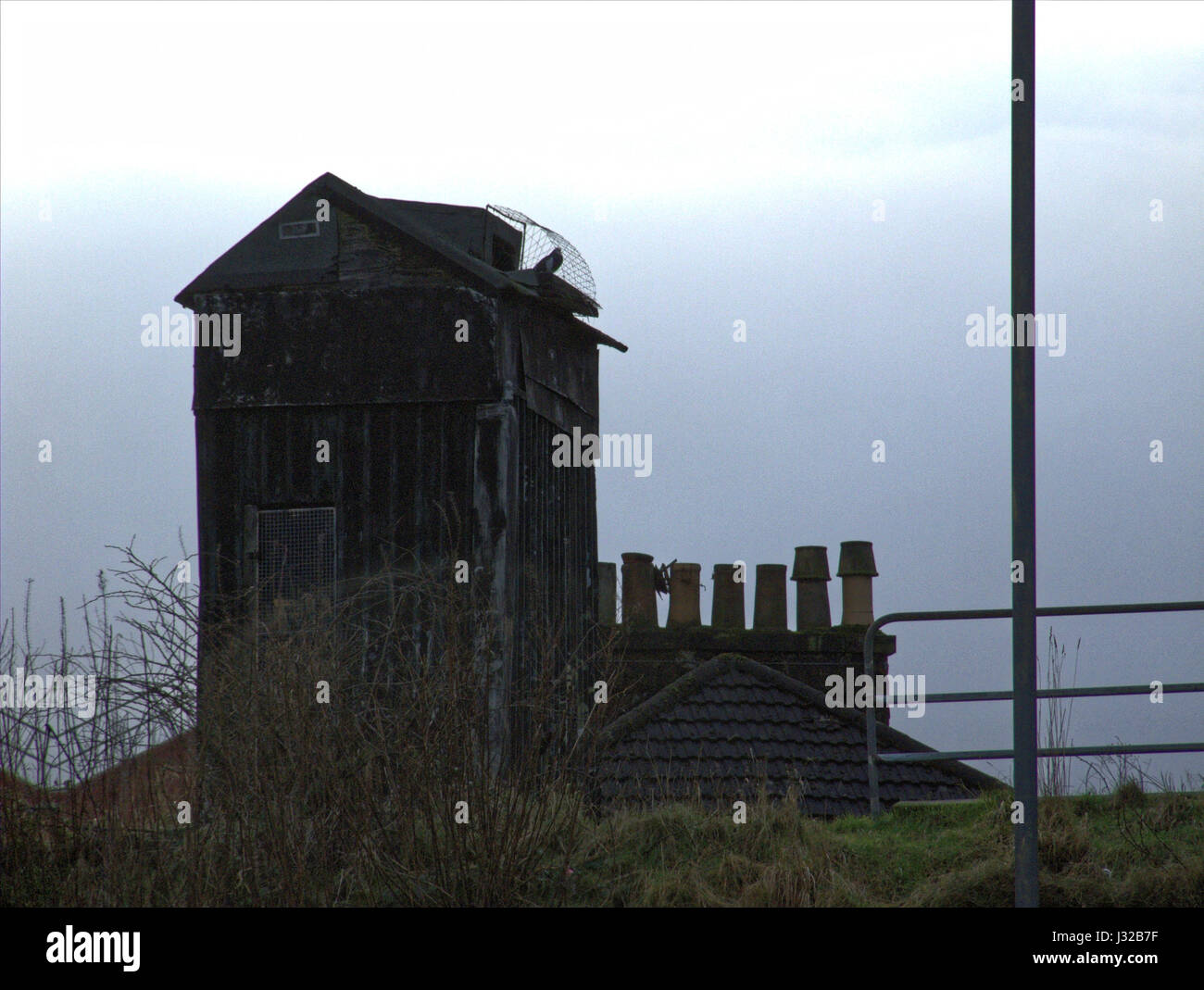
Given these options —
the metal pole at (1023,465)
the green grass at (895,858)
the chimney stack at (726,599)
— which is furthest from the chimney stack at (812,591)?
the metal pole at (1023,465)

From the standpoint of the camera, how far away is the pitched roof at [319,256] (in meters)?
11.8

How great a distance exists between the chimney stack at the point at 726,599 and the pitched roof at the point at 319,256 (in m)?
7.06

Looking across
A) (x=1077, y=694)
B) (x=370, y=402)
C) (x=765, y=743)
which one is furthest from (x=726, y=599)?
(x=1077, y=694)

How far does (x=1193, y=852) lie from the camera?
8.23m

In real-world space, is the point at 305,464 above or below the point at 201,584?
above

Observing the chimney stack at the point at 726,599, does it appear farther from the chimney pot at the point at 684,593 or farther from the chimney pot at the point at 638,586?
the chimney pot at the point at 638,586

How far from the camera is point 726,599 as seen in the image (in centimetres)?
1869

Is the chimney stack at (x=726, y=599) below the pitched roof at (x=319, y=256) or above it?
below

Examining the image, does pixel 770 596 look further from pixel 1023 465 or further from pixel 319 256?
pixel 1023 465

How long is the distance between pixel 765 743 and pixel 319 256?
24.6 feet

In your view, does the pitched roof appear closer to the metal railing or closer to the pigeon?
the pigeon
